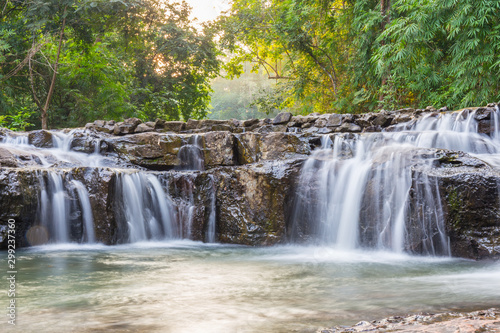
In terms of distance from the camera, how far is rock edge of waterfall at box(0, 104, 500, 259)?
15.6 ft

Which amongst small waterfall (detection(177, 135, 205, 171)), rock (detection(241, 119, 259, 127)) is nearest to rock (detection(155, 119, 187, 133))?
rock (detection(241, 119, 259, 127))

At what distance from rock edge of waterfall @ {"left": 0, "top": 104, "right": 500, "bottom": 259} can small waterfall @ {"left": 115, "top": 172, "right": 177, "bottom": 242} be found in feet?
0.47

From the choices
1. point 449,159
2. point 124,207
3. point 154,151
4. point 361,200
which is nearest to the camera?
point 449,159

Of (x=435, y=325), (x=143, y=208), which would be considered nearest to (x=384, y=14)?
(x=143, y=208)

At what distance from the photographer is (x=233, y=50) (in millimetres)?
20859

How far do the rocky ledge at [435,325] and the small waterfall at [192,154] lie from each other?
237 inches

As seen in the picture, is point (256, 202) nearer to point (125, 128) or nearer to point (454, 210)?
point (454, 210)

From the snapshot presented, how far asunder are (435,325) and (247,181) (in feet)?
14.7

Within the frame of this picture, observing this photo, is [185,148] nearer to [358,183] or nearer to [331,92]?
[358,183]

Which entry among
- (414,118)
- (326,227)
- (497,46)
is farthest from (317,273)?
(497,46)

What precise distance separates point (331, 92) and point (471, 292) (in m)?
17.0

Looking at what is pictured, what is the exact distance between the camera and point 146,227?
6.55m

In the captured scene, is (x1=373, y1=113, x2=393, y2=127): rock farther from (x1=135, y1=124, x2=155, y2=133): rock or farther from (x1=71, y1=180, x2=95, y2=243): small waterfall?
(x1=71, y1=180, x2=95, y2=243): small waterfall

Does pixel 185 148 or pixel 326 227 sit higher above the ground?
pixel 185 148
